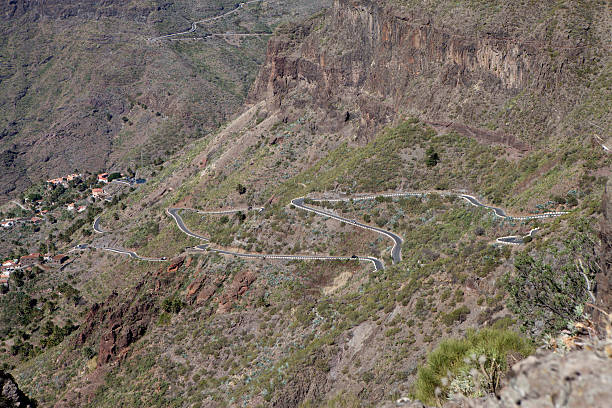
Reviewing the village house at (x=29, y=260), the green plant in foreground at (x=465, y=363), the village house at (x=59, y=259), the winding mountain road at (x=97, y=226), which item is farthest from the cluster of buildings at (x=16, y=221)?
the green plant in foreground at (x=465, y=363)

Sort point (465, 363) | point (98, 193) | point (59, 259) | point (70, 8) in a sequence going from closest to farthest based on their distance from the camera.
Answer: point (465, 363) < point (59, 259) < point (98, 193) < point (70, 8)

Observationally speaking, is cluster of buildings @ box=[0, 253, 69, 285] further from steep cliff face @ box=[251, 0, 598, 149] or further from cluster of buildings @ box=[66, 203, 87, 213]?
steep cliff face @ box=[251, 0, 598, 149]

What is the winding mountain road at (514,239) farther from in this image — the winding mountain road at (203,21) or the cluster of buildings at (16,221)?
the winding mountain road at (203,21)

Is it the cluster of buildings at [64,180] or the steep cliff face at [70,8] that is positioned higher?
the steep cliff face at [70,8]

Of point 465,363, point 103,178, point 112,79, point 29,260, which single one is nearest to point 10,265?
point 29,260

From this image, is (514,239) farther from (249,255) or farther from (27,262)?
(27,262)

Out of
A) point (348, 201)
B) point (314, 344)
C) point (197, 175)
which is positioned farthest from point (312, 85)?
point (314, 344)
